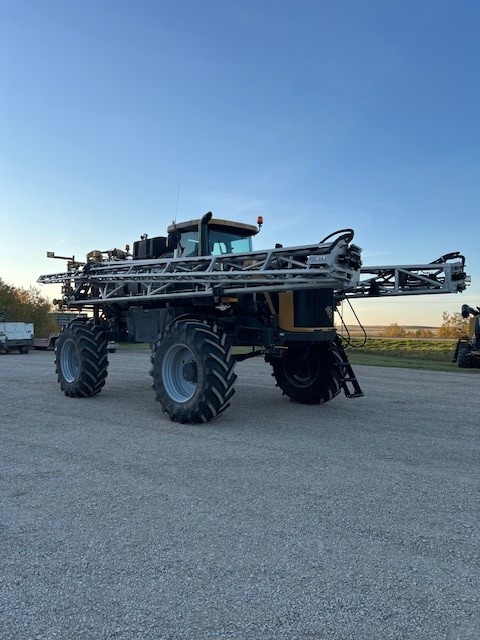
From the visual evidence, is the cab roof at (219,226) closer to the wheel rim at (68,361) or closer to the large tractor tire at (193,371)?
the large tractor tire at (193,371)

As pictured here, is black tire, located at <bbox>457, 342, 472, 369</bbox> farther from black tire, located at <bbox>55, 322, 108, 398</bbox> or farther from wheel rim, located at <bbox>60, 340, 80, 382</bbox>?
wheel rim, located at <bbox>60, 340, 80, 382</bbox>

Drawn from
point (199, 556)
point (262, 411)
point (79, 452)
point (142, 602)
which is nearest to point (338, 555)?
point (199, 556)

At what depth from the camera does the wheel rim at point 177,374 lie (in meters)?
8.35

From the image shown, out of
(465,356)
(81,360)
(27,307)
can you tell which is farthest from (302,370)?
(27,307)

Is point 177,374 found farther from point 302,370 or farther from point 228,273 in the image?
point 302,370

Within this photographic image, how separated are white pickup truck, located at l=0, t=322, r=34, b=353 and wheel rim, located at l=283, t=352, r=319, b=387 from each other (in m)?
24.9

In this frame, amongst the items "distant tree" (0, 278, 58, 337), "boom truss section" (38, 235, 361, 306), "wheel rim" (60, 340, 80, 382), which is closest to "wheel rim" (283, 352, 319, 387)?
"boom truss section" (38, 235, 361, 306)

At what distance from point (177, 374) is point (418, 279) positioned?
407 centimetres

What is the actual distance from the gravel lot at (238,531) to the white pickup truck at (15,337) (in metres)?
24.9

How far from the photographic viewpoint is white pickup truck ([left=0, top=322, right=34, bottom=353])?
100ft

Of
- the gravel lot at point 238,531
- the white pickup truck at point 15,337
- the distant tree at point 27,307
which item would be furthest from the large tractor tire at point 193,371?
the distant tree at point 27,307

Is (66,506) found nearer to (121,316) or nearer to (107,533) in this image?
(107,533)

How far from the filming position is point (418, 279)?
313 inches

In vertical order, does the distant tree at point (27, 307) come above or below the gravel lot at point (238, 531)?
above
